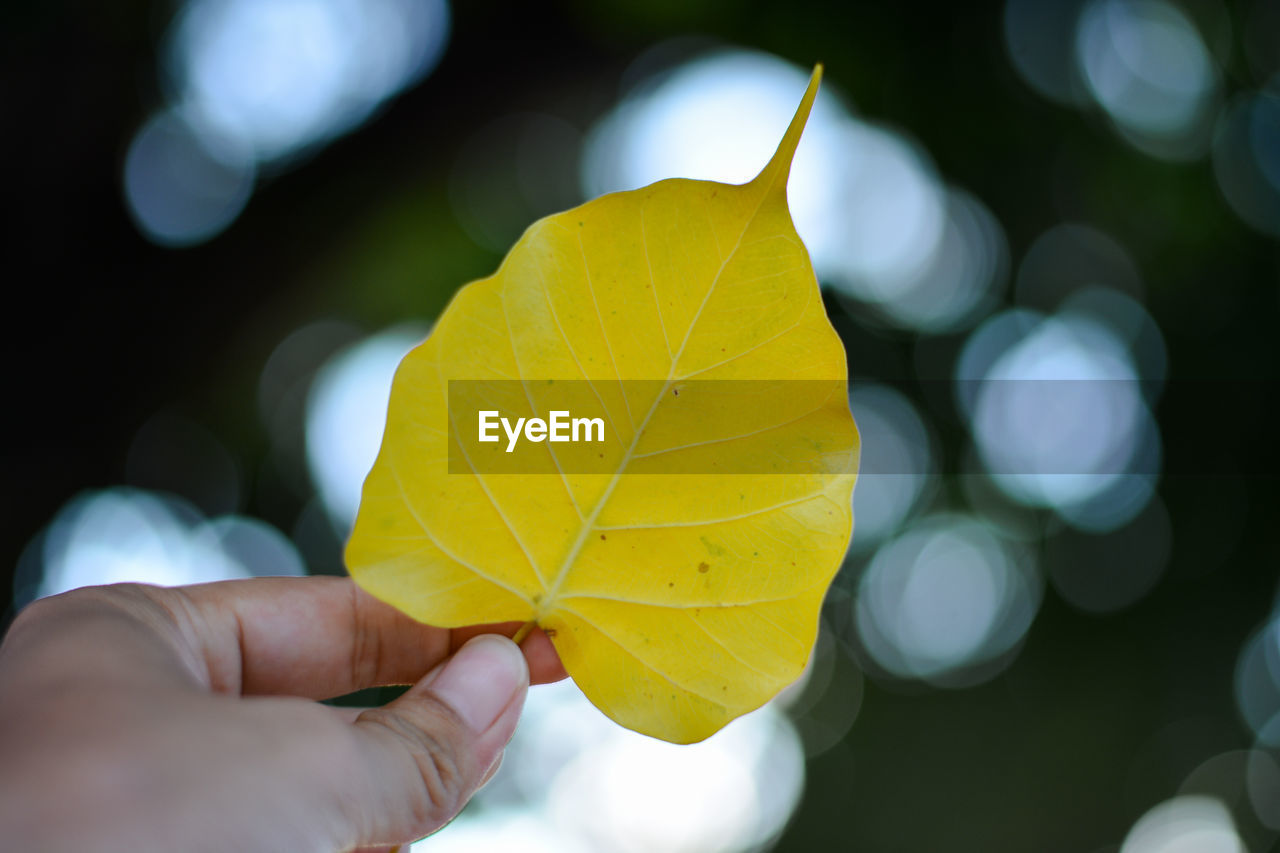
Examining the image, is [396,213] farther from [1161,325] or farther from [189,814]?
[1161,325]

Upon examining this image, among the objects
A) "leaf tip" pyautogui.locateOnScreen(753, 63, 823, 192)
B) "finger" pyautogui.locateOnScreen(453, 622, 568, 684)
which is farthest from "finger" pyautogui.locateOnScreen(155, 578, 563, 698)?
"leaf tip" pyautogui.locateOnScreen(753, 63, 823, 192)

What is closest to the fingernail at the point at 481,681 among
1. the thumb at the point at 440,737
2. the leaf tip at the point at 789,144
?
the thumb at the point at 440,737

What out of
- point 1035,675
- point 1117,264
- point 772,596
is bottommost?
point 1035,675

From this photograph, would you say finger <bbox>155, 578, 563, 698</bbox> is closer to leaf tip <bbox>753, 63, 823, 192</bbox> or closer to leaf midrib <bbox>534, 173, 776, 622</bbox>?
leaf midrib <bbox>534, 173, 776, 622</bbox>

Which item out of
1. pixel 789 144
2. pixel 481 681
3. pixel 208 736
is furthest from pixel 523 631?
pixel 789 144

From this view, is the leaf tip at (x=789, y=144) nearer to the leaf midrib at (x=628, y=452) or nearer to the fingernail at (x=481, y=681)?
the leaf midrib at (x=628, y=452)

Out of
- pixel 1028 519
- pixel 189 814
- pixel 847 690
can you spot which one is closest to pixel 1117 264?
pixel 1028 519
